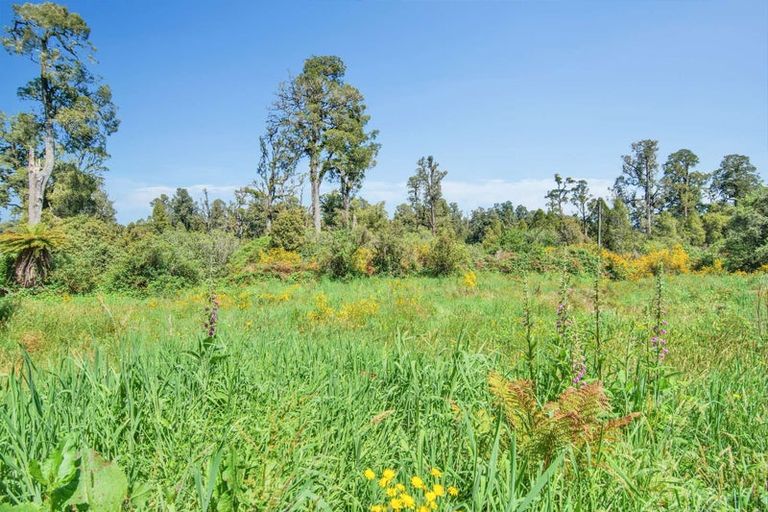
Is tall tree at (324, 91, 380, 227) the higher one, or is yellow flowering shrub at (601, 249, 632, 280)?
tall tree at (324, 91, 380, 227)

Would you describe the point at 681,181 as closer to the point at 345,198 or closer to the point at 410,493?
the point at 345,198

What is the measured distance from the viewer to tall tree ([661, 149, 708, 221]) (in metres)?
54.0

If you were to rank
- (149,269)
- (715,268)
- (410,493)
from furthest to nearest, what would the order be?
(715,268), (149,269), (410,493)

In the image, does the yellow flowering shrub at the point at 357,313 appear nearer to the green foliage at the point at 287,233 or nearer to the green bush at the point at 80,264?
the green bush at the point at 80,264

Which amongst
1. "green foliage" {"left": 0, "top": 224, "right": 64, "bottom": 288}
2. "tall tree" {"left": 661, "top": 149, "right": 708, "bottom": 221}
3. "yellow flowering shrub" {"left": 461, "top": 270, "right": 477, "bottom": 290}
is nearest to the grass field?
"yellow flowering shrub" {"left": 461, "top": 270, "right": 477, "bottom": 290}

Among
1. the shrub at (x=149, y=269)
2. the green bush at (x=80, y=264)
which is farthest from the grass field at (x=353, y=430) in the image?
the green bush at (x=80, y=264)

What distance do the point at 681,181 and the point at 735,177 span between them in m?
6.93

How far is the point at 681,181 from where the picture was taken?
5612cm

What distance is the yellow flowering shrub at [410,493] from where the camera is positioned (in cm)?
126

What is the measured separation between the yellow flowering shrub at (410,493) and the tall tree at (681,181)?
217 feet

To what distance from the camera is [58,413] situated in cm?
176

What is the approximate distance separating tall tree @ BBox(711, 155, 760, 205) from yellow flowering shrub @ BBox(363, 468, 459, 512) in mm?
71942

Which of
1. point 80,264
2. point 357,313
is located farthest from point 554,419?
point 80,264

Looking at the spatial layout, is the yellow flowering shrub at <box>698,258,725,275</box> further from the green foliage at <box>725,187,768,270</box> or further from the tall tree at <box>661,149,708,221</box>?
the tall tree at <box>661,149,708,221</box>
